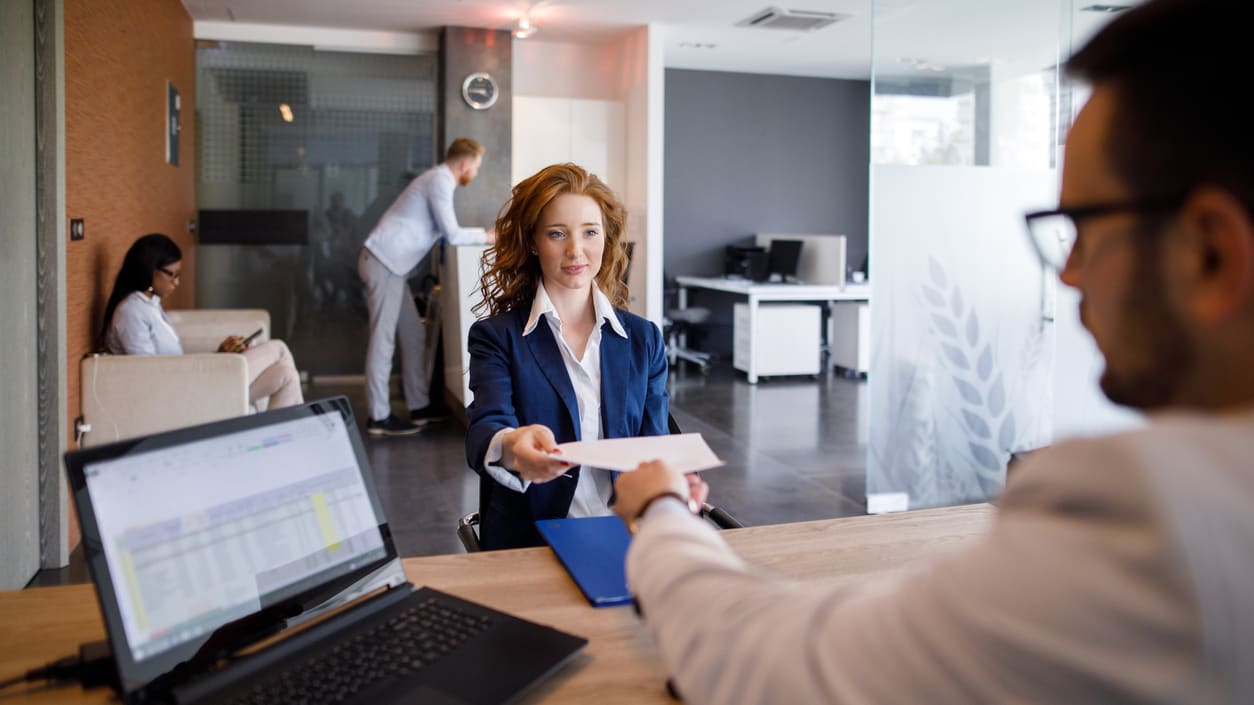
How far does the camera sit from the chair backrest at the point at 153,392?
372 centimetres

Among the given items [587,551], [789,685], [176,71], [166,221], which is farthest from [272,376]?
[789,685]

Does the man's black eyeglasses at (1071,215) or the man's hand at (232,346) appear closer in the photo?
the man's black eyeglasses at (1071,215)

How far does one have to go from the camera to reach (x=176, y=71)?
666 centimetres

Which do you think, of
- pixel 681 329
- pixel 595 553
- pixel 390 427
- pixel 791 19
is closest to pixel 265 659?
pixel 595 553

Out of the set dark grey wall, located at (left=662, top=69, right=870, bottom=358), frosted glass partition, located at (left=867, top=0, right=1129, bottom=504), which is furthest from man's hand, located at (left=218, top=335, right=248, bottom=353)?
dark grey wall, located at (left=662, top=69, right=870, bottom=358)

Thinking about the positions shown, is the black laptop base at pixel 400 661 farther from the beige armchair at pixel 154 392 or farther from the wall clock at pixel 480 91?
the wall clock at pixel 480 91

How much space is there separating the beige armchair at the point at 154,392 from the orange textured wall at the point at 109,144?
0.05 m

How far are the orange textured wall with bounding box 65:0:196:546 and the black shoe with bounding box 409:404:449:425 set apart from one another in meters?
1.93

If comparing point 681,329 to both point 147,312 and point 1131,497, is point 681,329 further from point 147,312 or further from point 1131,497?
point 1131,497

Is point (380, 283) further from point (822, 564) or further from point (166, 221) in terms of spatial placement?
point (822, 564)

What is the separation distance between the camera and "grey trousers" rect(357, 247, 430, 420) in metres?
6.07

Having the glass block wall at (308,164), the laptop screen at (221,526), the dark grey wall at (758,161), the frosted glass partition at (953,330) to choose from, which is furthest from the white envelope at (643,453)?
the dark grey wall at (758,161)

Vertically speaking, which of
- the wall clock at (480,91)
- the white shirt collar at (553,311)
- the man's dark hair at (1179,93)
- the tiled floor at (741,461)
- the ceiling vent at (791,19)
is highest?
the ceiling vent at (791,19)

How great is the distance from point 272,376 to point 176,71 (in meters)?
3.09
